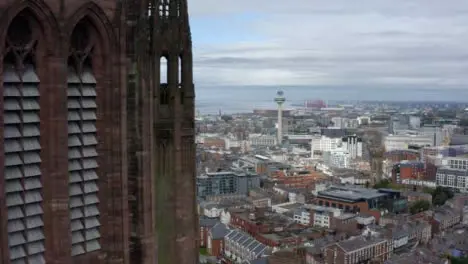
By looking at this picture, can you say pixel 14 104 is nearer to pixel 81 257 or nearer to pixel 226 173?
pixel 81 257

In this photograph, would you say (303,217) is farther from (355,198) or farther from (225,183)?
(225,183)

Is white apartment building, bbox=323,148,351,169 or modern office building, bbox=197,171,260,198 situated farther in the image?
white apartment building, bbox=323,148,351,169

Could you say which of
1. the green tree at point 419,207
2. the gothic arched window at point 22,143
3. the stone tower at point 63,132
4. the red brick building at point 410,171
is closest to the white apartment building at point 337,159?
the red brick building at point 410,171

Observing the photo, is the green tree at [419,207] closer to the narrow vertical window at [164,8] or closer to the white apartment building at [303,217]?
the white apartment building at [303,217]

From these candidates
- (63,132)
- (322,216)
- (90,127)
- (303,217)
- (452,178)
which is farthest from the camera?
(452,178)

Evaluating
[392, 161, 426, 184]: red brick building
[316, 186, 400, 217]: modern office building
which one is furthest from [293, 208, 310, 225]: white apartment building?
[392, 161, 426, 184]: red brick building

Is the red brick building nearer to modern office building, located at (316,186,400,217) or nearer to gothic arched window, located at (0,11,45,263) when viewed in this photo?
modern office building, located at (316,186,400,217)

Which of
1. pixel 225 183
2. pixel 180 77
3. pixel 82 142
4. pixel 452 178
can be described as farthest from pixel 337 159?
pixel 82 142
